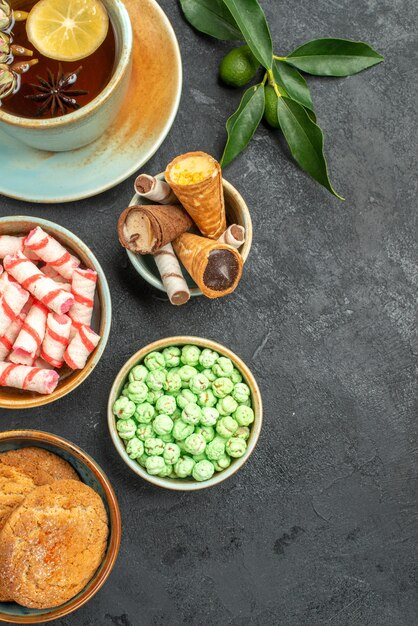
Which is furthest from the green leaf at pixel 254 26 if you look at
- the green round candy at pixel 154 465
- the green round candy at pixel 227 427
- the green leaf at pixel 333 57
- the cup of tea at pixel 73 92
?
the green round candy at pixel 154 465

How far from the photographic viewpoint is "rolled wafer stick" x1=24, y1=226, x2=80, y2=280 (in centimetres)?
135

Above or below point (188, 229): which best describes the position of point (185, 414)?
below

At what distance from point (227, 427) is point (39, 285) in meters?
0.50

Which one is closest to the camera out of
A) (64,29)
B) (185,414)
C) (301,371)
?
(64,29)

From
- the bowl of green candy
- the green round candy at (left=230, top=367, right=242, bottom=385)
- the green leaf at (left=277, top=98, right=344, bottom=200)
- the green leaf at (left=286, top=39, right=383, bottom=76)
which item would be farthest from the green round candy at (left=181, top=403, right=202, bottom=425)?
the green leaf at (left=286, top=39, right=383, bottom=76)

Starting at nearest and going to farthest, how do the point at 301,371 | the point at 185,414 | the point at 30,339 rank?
the point at 30,339 → the point at 185,414 → the point at 301,371

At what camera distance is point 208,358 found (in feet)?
4.83

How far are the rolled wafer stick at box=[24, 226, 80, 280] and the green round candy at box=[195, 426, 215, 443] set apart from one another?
17.0 inches

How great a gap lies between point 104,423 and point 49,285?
15.4 inches

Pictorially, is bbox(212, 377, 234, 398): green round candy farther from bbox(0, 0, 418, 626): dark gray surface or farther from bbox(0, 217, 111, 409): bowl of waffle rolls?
bbox(0, 217, 111, 409): bowl of waffle rolls

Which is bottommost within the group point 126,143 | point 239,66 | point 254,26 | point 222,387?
point 222,387

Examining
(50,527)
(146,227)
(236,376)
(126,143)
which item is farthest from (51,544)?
(126,143)

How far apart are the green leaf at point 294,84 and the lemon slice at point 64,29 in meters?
0.45

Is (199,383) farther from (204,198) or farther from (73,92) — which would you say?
(73,92)
